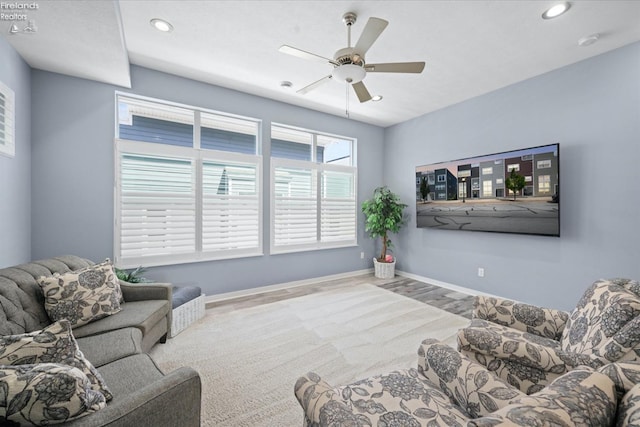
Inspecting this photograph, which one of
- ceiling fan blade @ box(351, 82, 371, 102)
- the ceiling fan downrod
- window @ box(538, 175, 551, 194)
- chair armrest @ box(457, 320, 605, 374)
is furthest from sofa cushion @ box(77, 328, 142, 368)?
window @ box(538, 175, 551, 194)

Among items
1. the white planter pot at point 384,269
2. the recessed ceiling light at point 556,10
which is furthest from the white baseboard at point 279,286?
the recessed ceiling light at point 556,10

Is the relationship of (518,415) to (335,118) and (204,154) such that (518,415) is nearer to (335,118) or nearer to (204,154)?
(204,154)

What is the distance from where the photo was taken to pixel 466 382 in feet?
3.51

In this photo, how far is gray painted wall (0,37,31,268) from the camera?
2.30 m

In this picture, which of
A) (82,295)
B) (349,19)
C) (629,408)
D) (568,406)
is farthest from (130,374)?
(349,19)

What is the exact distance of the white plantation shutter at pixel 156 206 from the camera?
319cm

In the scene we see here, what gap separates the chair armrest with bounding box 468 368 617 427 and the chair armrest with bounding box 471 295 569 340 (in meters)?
1.03

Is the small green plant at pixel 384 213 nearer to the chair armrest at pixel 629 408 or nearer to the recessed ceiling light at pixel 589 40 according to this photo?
the recessed ceiling light at pixel 589 40

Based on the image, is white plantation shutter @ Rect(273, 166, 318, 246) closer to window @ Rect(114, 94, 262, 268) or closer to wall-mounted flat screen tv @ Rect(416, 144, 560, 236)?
window @ Rect(114, 94, 262, 268)

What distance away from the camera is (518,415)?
681 mm

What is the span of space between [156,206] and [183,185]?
0.42 meters

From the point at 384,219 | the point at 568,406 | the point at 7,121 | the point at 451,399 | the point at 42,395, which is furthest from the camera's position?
the point at 384,219

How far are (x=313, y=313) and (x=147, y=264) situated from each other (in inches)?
85.4

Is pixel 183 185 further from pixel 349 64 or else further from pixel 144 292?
pixel 349 64
